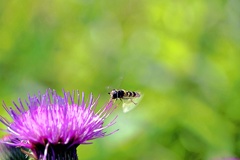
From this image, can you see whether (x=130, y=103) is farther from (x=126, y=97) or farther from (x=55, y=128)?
(x=55, y=128)

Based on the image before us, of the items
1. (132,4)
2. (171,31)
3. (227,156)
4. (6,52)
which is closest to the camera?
(227,156)

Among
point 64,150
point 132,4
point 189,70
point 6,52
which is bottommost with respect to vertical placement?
point 64,150

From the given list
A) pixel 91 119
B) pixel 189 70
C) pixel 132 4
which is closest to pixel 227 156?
pixel 189 70

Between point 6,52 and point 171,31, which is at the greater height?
point 6,52

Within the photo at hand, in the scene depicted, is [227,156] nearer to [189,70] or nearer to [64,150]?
[189,70]

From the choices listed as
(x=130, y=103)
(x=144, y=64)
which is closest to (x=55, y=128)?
(x=130, y=103)

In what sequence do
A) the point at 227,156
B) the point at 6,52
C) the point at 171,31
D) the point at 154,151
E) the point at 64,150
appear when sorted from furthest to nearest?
the point at 6,52 → the point at 171,31 → the point at 154,151 → the point at 227,156 → the point at 64,150

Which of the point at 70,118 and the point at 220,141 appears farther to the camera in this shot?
the point at 220,141
